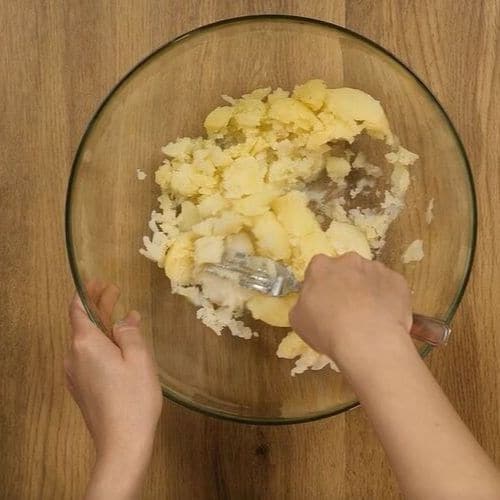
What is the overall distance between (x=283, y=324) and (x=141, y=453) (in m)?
0.19

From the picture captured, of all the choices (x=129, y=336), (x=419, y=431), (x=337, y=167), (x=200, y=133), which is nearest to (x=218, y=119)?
(x=200, y=133)

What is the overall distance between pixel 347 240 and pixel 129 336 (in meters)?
0.24

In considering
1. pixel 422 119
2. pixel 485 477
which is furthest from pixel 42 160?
pixel 485 477

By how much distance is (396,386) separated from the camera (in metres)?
0.61

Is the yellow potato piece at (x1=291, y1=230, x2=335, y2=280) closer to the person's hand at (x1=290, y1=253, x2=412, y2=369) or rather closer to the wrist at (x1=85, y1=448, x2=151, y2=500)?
the person's hand at (x1=290, y1=253, x2=412, y2=369)

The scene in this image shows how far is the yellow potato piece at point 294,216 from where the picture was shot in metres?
0.72

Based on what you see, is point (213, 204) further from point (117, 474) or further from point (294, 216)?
point (117, 474)

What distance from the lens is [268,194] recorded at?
2.40 ft

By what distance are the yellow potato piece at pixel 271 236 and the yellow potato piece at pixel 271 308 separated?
42mm

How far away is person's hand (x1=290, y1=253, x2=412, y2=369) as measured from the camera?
2.07ft

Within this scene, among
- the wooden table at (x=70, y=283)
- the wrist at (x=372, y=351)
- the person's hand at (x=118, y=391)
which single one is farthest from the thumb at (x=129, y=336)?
the wrist at (x=372, y=351)

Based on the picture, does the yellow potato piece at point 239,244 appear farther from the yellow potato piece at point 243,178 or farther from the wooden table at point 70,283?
the wooden table at point 70,283

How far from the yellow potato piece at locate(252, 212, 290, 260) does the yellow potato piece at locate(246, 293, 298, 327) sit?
4 cm

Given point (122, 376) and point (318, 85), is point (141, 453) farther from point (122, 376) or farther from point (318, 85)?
point (318, 85)
